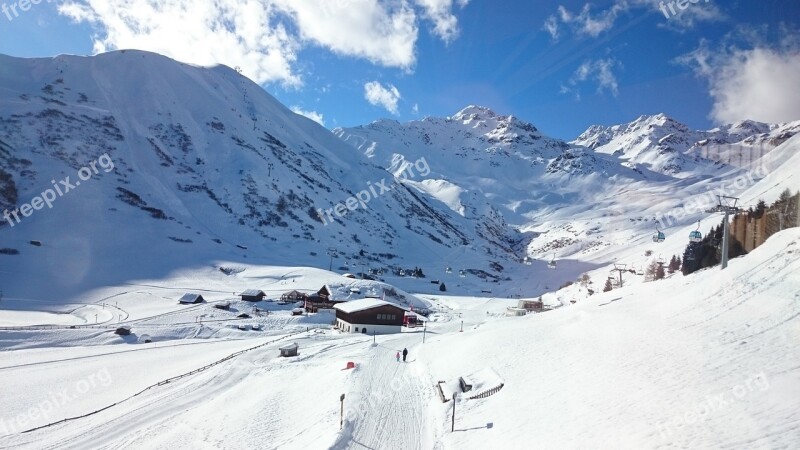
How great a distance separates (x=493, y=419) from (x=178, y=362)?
105 ft

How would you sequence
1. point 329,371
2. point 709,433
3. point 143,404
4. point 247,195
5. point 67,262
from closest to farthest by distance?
point 709,433 < point 143,404 < point 329,371 < point 67,262 < point 247,195

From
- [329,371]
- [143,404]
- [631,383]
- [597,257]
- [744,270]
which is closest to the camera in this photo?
[631,383]

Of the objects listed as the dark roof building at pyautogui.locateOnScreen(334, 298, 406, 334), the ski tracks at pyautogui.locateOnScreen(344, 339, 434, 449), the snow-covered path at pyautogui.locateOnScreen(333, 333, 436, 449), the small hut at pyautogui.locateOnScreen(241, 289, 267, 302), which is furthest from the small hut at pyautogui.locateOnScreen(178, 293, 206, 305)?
the ski tracks at pyautogui.locateOnScreen(344, 339, 434, 449)

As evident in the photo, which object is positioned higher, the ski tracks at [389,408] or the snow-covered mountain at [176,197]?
the snow-covered mountain at [176,197]

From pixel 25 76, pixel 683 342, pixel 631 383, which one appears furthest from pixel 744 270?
pixel 25 76

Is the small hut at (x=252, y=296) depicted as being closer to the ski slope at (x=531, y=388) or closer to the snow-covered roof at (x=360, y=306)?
the snow-covered roof at (x=360, y=306)

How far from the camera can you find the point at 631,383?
55.9ft

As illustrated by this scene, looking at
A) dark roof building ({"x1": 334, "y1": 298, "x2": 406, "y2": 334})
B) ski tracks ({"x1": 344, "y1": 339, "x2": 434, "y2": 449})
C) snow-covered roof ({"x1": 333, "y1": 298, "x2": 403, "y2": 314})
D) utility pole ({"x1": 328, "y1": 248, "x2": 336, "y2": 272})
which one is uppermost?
utility pole ({"x1": 328, "y1": 248, "x2": 336, "y2": 272})

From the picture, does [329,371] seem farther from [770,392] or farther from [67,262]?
[67,262]

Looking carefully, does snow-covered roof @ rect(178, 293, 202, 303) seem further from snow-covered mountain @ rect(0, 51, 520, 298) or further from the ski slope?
the ski slope

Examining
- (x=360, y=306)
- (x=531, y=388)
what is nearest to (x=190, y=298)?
(x=360, y=306)

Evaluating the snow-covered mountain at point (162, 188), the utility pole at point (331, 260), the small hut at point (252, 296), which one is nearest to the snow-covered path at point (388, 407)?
the small hut at point (252, 296)

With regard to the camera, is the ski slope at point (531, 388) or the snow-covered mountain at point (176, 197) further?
the snow-covered mountain at point (176, 197)

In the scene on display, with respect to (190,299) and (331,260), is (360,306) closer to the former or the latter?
(190,299)
